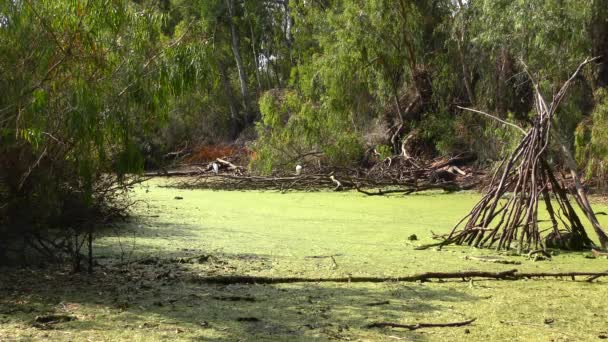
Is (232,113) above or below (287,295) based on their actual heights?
above

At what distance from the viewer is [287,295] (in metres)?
4.01

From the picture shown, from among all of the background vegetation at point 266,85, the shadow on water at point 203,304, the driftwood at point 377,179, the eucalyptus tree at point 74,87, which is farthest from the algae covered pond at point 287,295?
the driftwood at point 377,179

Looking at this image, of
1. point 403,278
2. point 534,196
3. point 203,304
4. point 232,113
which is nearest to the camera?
point 203,304

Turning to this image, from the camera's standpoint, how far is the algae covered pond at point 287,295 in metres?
3.26

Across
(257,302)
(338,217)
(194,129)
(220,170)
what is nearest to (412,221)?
(338,217)

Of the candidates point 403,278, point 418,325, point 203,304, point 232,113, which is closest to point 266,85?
point 232,113

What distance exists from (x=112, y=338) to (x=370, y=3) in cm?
1164

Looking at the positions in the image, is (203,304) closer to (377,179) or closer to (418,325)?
(418,325)

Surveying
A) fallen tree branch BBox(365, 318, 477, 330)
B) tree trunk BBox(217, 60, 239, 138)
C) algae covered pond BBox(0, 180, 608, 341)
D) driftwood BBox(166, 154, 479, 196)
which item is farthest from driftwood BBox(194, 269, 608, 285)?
tree trunk BBox(217, 60, 239, 138)

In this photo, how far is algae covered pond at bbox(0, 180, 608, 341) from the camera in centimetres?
326

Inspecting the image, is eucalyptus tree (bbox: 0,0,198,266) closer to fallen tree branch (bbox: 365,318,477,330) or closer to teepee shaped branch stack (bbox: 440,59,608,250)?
fallen tree branch (bbox: 365,318,477,330)

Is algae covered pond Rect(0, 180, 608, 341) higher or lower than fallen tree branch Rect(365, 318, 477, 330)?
higher

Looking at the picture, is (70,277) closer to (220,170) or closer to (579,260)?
(579,260)

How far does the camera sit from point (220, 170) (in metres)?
16.2
